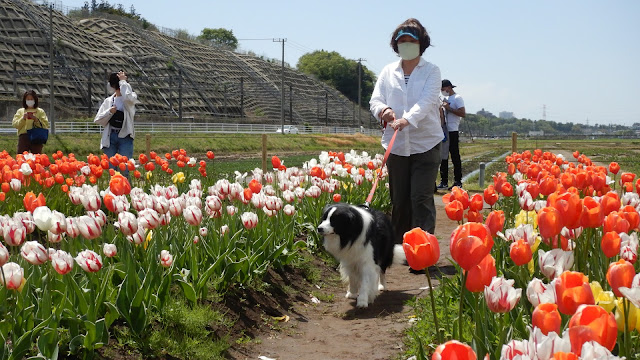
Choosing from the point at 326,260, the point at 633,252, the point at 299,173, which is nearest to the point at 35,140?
the point at 299,173

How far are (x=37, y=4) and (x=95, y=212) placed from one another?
85570 millimetres

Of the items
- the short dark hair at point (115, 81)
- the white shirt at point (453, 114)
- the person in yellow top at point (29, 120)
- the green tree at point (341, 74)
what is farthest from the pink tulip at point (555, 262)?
the green tree at point (341, 74)

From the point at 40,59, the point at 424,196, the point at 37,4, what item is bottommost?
the point at 424,196

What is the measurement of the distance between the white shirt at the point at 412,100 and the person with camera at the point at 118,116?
4841 millimetres

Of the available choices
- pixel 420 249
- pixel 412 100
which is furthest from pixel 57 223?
pixel 412 100

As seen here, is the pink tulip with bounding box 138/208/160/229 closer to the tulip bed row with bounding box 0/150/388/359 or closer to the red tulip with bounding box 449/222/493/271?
the tulip bed row with bounding box 0/150/388/359

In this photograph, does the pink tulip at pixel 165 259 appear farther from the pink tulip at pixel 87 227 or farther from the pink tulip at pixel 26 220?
the pink tulip at pixel 26 220

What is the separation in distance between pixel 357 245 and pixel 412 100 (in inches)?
58.7

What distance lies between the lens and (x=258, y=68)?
4112 inches

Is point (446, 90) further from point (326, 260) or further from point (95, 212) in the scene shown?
point (95, 212)

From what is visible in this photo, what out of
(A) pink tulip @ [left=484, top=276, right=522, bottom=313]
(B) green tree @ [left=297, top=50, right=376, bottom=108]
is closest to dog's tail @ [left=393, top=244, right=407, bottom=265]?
(A) pink tulip @ [left=484, top=276, right=522, bottom=313]

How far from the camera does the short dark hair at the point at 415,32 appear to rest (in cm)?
598

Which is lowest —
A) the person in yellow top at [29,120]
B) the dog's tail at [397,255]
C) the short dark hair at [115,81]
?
the dog's tail at [397,255]

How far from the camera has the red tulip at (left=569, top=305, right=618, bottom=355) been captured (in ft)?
4.82
